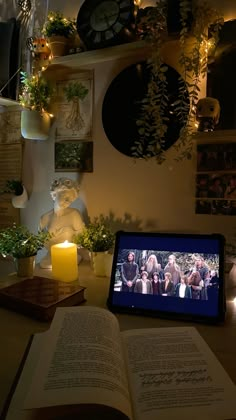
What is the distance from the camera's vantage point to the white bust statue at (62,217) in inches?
45.8

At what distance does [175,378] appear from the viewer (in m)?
0.51

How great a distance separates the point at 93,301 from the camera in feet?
2.86

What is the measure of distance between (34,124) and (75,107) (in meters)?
0.18

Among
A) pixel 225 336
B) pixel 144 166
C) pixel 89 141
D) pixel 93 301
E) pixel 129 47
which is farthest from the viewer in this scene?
pixel 89 141

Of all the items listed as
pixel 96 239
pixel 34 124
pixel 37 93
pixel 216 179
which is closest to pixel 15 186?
pixel 34 124

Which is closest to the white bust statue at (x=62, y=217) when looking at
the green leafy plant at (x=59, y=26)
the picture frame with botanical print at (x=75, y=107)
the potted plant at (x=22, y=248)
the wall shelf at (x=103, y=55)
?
the potted plant at (x=22, y=248)

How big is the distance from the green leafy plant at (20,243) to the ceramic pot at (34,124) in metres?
0.43

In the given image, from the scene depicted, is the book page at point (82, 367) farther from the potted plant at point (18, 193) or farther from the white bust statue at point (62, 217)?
the potted plant at point (18, 193)

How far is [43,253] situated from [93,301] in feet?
1.99

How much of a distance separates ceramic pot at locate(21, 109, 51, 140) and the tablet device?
0.66 m

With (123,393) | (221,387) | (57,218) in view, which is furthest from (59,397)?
(57,218)

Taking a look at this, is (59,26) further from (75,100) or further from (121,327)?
(121,327)

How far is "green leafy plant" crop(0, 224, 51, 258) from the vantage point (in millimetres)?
1061

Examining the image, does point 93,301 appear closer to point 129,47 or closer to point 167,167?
point 167,167
